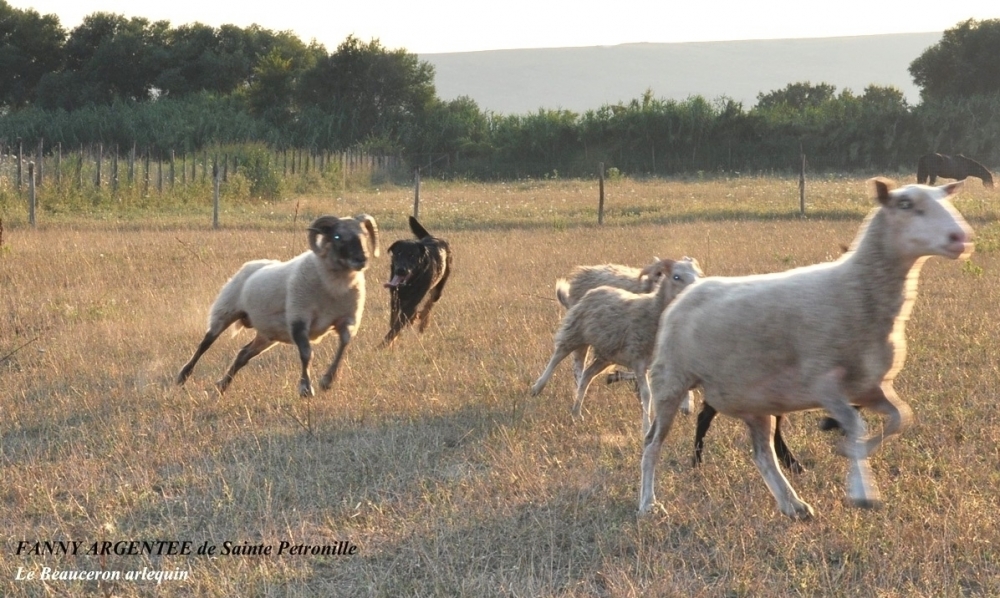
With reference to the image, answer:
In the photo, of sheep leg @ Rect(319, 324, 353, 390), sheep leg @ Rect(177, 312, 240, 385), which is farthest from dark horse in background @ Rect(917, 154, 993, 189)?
sheep leg @ Rect(177, 312, 240, 385)

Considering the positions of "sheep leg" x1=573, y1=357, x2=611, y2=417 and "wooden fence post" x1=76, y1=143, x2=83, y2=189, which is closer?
"sheep leg" x1=573, y1=357, x2=611, y2=417

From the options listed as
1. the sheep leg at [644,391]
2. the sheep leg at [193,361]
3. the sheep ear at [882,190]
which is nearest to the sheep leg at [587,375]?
the sheep leg at [644,391]

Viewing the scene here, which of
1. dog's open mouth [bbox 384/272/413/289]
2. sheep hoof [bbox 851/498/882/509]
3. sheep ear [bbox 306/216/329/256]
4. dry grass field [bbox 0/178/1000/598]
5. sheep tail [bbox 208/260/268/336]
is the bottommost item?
dry grass field [bbox 0/178/1000/598]

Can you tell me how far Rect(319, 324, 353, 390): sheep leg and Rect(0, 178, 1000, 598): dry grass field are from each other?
27cm

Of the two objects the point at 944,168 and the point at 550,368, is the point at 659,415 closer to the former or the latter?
the point at 550,368

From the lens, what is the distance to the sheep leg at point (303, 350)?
30.5 feet

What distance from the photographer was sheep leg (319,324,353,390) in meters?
9.55

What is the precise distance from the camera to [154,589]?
17.5 ft

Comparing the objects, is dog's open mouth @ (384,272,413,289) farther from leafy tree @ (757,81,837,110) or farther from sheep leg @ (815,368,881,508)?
leafy tree @ (757,81,837,110)

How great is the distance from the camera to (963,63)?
60.9 metres

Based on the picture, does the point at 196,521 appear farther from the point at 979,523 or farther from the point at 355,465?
the point at 979,523

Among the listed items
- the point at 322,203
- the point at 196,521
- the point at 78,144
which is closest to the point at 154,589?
the point at 196,521

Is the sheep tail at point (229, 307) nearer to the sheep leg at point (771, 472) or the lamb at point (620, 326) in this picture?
the lamb at point (620, 326)

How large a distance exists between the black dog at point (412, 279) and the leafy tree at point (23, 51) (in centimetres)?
6283
